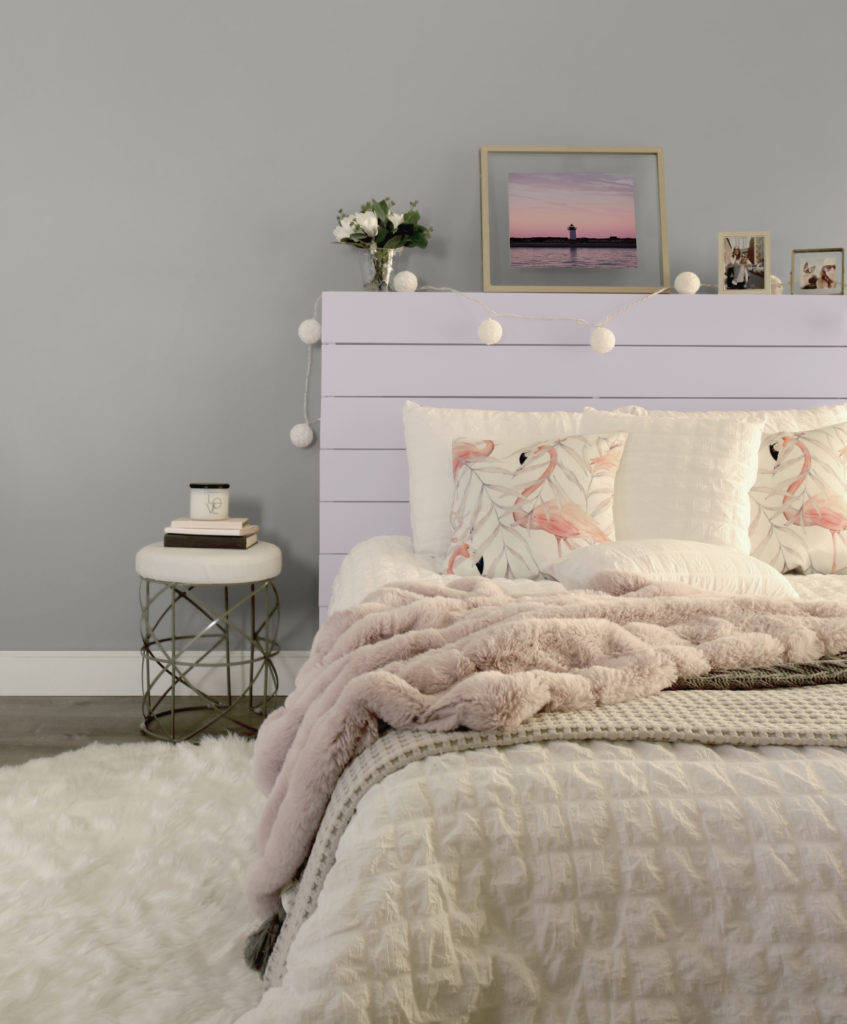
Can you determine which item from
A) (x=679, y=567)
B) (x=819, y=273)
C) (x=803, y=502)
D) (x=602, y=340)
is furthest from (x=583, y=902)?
(x=819, y=273)

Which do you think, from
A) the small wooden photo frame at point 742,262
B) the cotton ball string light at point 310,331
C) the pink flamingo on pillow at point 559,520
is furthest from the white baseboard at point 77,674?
the small wooden photo frame at point 742,262

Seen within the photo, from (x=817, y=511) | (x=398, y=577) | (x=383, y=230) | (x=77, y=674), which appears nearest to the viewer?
(x=398, y=577)

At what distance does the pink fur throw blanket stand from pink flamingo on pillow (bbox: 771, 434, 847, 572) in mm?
814

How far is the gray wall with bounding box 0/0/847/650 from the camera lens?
2838 millimetres

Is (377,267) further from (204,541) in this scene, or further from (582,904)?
(582,904)

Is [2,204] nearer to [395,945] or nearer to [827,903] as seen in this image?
[395,945]

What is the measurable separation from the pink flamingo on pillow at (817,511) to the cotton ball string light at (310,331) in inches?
59.7

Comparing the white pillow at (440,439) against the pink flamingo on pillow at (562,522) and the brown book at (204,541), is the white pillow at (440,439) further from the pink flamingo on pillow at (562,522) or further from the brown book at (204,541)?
the brown book at (204,541)

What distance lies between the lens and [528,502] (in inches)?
80.7

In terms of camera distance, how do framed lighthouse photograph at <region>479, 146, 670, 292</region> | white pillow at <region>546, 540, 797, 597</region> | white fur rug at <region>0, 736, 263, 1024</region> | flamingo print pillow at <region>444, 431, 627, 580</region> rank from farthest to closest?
framed lighthouse photograph at <region>479, 146, 670, 292</region> < flamingo print pillow at <region>444, 431, 627, 580</region> < white pillow at <region>546, 540, 797, 597</region> < white fur rug at <region>0, 736, 263, 1024</region>

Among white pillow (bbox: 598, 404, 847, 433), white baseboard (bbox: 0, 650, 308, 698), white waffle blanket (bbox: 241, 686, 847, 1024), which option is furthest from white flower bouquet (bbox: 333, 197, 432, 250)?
white waffle blanket (bbox: 241, 686, 847, 1024)

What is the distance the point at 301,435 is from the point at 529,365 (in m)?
0.78

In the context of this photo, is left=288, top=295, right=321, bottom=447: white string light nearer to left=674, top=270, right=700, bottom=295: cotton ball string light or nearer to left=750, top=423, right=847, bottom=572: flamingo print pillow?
left=674, top=270, right=700, bottom=295: cotton ball string light

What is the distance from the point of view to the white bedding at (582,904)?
0.75 m
